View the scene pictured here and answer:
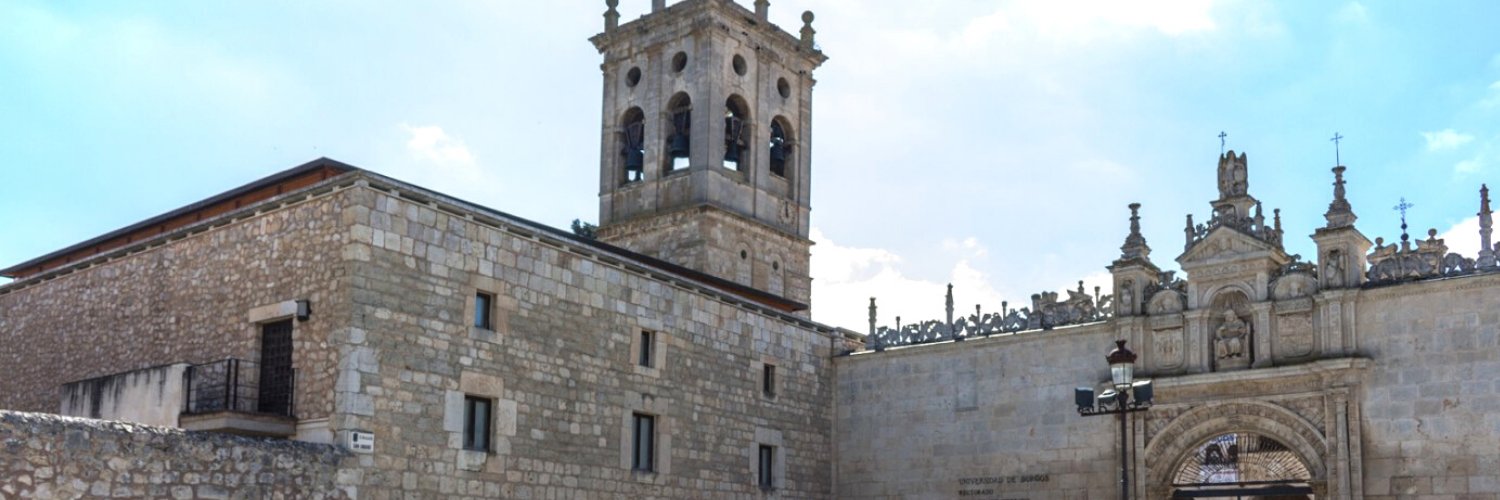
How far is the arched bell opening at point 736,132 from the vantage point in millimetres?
37094

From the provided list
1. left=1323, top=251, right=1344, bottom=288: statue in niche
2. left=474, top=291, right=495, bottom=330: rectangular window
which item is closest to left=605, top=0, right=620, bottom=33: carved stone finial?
left=474, top=291, right=495, bottom=330: rectangular window

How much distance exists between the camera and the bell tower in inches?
1411

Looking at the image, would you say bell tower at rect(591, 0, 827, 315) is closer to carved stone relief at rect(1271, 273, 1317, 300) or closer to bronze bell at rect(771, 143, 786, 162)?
bronze bell at rect(771, 143, 786, 162)

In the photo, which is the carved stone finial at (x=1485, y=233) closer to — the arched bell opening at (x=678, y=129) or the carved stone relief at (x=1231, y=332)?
the carved stone relief at (x=1231, y=332)

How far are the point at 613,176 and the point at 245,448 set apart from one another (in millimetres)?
21341

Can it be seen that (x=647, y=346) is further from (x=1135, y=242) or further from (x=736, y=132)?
(x=736, y=132)

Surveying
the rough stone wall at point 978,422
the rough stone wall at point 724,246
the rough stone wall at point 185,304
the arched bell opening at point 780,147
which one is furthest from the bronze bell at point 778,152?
the rough stone wall at point 185,304

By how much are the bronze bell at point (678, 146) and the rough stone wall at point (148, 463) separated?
1962 cm

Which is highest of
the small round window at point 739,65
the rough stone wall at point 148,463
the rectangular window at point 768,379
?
the small round window at point 739,65

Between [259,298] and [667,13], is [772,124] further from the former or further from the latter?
[259,298]

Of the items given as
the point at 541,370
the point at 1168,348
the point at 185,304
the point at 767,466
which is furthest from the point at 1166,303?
the point at 185,304

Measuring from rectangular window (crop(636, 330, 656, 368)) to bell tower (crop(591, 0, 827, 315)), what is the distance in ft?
36.0

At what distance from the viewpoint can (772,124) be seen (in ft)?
127

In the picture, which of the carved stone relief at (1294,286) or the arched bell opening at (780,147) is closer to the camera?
the carved stone relief at (1294,286)
